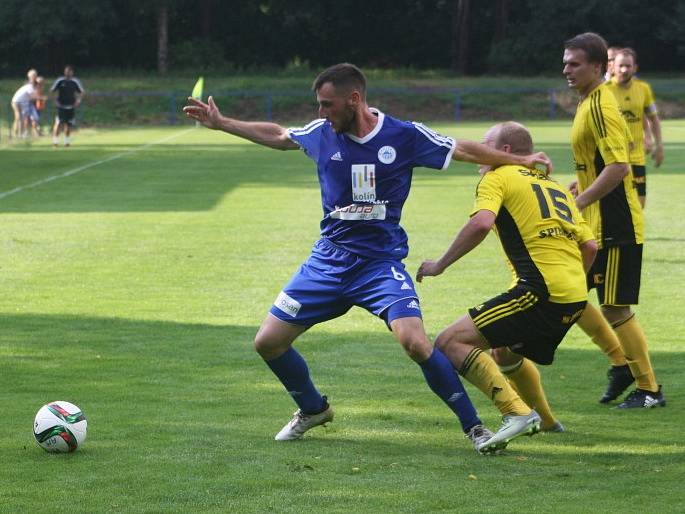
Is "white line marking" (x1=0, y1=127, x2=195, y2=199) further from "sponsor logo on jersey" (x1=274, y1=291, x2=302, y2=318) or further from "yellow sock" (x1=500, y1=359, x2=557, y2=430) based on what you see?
"yellow sock" (x1=500, y1=359, x2=557, y2=430)

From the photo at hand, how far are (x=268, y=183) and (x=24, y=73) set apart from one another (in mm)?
52233

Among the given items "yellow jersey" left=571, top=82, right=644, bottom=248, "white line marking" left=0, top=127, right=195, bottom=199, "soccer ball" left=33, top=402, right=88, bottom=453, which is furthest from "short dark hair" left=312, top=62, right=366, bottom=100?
"white line marking" left=0, top=127, right=195, bottom=199

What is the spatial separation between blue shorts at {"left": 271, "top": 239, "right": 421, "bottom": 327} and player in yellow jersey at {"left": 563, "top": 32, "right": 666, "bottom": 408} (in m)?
1.49

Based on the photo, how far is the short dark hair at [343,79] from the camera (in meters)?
6.74

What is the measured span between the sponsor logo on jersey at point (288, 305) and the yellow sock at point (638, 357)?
2.23 m

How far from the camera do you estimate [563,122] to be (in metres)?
56.1

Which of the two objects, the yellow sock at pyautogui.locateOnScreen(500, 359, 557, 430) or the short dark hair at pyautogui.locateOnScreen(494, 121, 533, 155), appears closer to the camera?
the short dark hair at pyautogui.locateOnScreen(494, 121, 533, 155)

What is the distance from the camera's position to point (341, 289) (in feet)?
22.8

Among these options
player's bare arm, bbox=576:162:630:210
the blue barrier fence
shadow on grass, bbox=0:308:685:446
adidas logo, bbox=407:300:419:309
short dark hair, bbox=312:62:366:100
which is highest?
short dark hair, bbox=312:62:366:100

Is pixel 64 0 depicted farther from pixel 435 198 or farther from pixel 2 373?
pixel 2 373

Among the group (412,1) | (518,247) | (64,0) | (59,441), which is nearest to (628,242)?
(518,247)

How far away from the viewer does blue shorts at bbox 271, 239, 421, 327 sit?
6.85m

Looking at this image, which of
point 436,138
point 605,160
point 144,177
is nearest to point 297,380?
point 436,138

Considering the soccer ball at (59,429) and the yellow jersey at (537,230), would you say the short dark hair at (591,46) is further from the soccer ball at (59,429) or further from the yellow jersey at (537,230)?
the soccer ball at (59,429)
